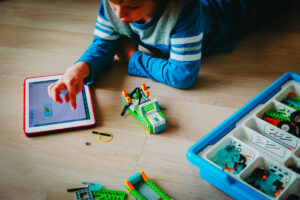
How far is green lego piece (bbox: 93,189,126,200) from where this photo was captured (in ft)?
2.09

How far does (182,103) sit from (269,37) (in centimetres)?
51

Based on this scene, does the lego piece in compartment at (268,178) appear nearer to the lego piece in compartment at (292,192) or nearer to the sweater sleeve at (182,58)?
the lego piece in compartment at (292,192)

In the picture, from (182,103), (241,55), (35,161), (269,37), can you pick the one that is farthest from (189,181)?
(269,37)

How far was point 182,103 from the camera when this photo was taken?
0.86 m

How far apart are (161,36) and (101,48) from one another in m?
0.20

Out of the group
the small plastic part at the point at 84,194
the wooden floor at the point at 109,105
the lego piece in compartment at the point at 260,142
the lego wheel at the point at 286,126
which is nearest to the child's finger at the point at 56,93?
the wooden floor at the point at 109,105

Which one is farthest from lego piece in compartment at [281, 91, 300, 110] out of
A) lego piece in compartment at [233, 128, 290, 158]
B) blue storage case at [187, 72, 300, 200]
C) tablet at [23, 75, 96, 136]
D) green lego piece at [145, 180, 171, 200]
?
tablet at [23, 75, 96, 136]

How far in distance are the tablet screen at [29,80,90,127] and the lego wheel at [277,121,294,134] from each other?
1.62 ft

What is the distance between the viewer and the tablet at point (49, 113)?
→ 0.77m

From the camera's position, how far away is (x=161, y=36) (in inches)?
33.6

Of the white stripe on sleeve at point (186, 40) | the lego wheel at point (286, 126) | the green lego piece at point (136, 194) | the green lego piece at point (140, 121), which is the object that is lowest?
the green lego piece at point (136, 194)

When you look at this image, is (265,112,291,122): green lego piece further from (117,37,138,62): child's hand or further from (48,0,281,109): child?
(117,37,138,62): child's hand

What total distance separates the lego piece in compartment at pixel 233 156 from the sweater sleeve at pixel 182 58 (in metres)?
0.25

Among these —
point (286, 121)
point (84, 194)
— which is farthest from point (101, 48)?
point (286, 121)
